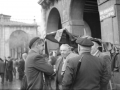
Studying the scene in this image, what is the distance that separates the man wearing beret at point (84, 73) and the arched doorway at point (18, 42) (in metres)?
40.8

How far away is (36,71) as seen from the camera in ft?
13.5

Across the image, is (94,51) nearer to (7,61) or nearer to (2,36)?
(7,61)

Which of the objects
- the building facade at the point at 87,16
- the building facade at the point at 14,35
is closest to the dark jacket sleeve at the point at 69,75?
the building facade at the point at 87,16

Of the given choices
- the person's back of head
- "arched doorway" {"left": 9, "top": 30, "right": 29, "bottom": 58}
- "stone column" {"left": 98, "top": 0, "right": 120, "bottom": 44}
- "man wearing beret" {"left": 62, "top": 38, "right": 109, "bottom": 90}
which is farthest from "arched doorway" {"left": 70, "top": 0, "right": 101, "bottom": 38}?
"arched doorway" {"left": 9, "top": 30, "right": 29, "bottom": 58}

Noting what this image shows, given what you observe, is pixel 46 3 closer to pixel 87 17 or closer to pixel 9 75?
pixel 87 17

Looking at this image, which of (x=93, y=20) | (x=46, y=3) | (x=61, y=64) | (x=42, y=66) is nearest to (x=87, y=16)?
(x=93, y=20)

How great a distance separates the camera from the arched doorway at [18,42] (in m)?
44.6

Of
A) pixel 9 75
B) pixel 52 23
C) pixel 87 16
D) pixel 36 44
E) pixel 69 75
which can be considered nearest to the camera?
pixel 69 75

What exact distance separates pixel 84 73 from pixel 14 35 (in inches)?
1691

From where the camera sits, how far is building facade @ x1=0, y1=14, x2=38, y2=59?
41116mm

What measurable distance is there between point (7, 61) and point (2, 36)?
1021 inches

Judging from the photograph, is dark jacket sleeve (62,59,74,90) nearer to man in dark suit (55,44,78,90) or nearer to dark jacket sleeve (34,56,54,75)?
dark jacket sleeve (34,56,54,75)

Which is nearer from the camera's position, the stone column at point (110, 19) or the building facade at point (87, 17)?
the stone column at point (110, 19)

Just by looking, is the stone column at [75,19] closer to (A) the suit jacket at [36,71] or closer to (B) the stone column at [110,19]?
(B) the stone column at [110,19]
